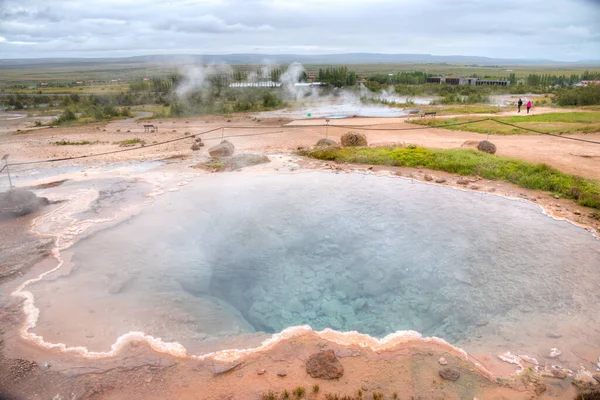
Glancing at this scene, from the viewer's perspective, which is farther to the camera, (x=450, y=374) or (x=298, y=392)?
(x=450, y=374)

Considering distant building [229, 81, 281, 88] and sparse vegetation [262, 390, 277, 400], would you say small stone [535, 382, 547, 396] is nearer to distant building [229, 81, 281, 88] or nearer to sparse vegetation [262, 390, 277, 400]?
sparse vegetation [262, 390, 277, 400]

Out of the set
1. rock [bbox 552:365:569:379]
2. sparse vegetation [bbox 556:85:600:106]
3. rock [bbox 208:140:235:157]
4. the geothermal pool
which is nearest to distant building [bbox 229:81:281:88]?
sparse vegetation [bbox 556:85:600:106]

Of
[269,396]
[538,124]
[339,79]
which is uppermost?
[339,79]

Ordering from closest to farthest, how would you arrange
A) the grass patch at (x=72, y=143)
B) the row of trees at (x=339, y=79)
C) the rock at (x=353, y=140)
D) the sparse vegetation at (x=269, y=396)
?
the sparse vegetation at (x=269, y=396) → the rock at (x=353, y=140) → the grass patch at (x=72, y=143) → the row of trees at (x=339, y=79)

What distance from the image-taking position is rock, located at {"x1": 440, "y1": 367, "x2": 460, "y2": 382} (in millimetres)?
3625

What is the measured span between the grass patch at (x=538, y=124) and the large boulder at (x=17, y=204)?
46.9ft

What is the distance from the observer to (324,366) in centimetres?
376

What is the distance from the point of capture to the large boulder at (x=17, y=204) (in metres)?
7.36

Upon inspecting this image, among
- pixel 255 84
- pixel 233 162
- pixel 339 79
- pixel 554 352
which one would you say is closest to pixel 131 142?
pixel 233 162

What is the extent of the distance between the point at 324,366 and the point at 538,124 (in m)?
16.2

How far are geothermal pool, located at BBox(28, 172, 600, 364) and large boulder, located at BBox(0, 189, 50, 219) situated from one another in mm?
2013

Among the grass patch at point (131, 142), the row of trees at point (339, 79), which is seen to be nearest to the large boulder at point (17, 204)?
the grass patch at point (131, 142)

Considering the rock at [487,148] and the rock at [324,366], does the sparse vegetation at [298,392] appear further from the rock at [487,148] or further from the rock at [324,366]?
the rock at [487,148]

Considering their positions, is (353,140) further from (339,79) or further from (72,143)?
(339,79)
